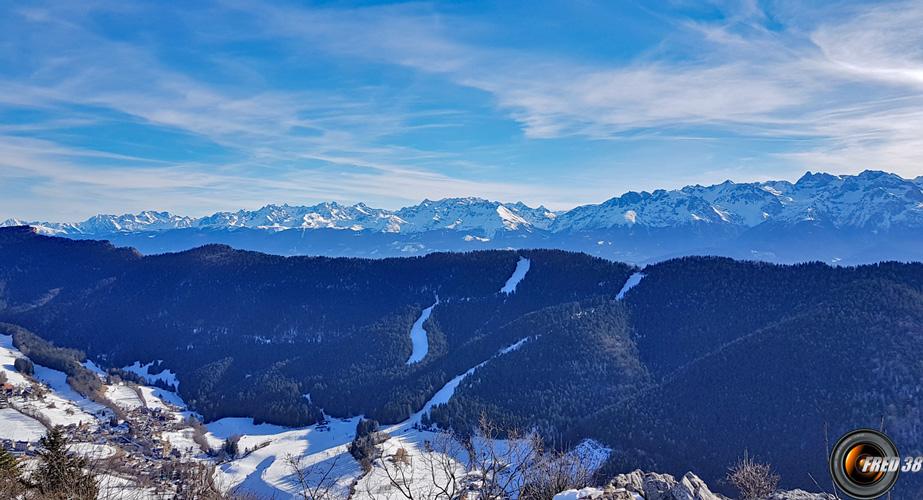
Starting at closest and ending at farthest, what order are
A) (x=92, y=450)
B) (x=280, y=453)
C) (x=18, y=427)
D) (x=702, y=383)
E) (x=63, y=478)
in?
(x=63, y=478), (x=92, y=450), (x=18, y=427), (x=280, y=453), (x=702, y=383)

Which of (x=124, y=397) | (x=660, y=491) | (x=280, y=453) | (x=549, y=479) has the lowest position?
(x=124, y=397)

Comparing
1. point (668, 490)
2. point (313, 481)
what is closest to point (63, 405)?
point (313, 481)

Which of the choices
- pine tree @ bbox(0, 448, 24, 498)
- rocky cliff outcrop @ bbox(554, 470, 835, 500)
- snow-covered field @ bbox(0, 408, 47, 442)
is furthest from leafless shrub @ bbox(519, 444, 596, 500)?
snow-covered field @ bbox(0, 408, 47, 442)

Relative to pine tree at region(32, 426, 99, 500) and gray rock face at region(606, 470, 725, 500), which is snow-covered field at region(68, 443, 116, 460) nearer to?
pine tree at region(32, 426, 99, 500)

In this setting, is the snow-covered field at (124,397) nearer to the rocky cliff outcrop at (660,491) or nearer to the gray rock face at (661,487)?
the gray rock face at (661,487)

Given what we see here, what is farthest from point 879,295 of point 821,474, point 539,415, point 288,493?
point 288,493

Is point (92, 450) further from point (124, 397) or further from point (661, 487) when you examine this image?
point (124, 397)

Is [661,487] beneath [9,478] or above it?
beneath

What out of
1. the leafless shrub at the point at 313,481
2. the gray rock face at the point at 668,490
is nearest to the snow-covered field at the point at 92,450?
the leafless shrub at the point at 313,481

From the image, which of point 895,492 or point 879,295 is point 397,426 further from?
point 879,295
